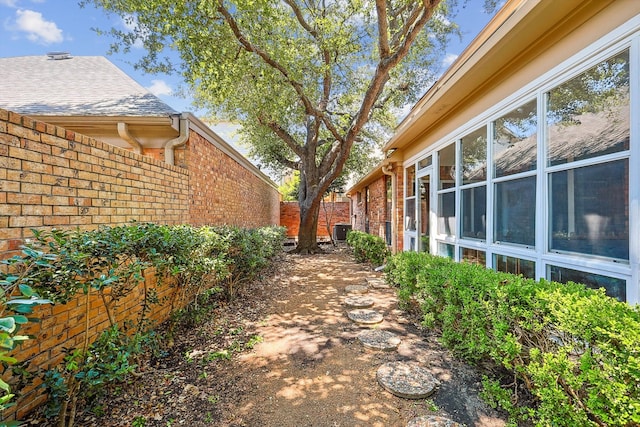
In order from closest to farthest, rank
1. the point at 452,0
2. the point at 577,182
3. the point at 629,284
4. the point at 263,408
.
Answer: the point at 629,284 < the point at 263,408 < the point at 577,182 < the point at 452,0

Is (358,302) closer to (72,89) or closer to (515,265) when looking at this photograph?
(515,265)

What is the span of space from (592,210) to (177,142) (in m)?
5.20

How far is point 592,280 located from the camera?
2391 millimetres

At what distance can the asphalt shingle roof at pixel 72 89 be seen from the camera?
4555 millimetres

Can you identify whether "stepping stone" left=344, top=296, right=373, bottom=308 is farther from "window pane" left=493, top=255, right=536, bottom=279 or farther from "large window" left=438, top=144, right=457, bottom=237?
"window pane" left=493, top=255, right=536, bottom=279

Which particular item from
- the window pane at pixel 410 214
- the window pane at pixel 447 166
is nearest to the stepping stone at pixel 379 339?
the window pane at pixel 447 166

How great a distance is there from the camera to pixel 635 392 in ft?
4.37

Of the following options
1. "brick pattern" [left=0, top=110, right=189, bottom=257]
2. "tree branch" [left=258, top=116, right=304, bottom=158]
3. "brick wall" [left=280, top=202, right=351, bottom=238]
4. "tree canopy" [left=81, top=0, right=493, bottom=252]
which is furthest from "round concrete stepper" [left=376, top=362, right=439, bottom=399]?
"brick wall" [left=280, top=202, right=351, bottom=238]

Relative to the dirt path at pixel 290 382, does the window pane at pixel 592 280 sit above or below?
above

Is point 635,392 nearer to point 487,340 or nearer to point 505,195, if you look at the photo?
point 487,340

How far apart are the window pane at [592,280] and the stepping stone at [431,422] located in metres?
1.55

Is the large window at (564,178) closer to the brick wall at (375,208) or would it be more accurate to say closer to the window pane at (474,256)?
the window pane at (474,256)

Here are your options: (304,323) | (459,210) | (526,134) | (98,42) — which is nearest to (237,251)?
(304,323)

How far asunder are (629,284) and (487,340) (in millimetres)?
1042
